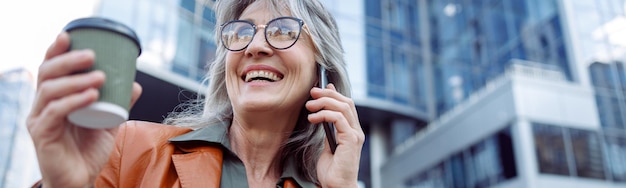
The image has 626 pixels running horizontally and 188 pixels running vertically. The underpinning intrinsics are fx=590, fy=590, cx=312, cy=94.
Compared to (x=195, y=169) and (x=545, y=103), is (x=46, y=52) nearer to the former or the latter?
(x=195, y=169)

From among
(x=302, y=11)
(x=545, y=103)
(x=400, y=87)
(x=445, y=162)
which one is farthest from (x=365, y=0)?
(x=302, y=11)

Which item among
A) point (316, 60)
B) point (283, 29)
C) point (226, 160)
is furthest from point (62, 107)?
point (316, 60)

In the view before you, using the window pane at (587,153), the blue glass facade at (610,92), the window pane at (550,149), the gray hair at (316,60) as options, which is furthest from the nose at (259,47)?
the blue glass facade at (610,92)

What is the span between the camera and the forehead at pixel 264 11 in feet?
6.52

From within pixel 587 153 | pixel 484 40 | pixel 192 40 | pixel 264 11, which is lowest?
pixel 264 11

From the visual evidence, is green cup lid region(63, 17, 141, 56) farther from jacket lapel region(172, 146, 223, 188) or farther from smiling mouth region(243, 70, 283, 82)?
smiling mouth region(243, 70, 283, 82)

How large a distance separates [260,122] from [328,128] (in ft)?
0.84

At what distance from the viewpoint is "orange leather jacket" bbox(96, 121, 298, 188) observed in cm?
153

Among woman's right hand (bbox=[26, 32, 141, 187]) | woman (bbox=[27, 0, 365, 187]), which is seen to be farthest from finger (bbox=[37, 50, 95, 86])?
woman (bbox=[27, 0, 365, 187])

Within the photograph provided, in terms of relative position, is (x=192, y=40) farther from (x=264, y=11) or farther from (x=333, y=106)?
(x=333, y=106)

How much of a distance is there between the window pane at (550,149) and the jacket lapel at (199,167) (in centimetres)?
1405

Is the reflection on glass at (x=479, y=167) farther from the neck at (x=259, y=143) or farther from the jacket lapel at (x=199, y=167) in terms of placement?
the jacket lapel at (x=199, y=167)

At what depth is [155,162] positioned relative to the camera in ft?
5.33

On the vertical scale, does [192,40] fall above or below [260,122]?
above
